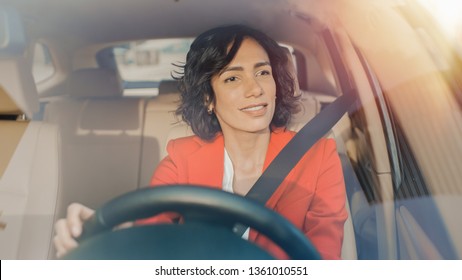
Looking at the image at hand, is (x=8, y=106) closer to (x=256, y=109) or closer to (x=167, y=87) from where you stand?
(x=167, y=87)

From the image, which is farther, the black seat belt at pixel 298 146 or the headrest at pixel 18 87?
the headrest at pixel 18 87

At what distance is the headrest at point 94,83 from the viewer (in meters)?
1.56

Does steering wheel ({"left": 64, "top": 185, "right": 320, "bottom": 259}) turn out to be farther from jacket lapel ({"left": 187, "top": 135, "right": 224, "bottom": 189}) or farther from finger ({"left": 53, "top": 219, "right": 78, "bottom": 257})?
jacket lapel ({"left": 187, "top": 135, "right": 224, "bottom": 189})

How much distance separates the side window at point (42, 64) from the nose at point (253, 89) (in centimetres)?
51

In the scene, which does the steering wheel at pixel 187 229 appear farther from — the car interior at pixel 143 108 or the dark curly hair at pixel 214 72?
the dark curly hair at pixel 214 72

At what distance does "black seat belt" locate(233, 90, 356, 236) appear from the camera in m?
1.43

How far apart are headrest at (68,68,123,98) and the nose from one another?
333mm

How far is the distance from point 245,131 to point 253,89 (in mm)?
103

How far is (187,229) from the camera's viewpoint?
1.17 m

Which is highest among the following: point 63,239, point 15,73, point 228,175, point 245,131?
point 15,73

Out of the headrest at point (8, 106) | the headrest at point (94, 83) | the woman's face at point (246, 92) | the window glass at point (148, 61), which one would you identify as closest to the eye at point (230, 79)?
the woman's face at point (246, 92)

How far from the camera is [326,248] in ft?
4.56

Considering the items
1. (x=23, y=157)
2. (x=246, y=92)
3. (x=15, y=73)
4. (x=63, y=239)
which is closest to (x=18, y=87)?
(x=15, y=73)
